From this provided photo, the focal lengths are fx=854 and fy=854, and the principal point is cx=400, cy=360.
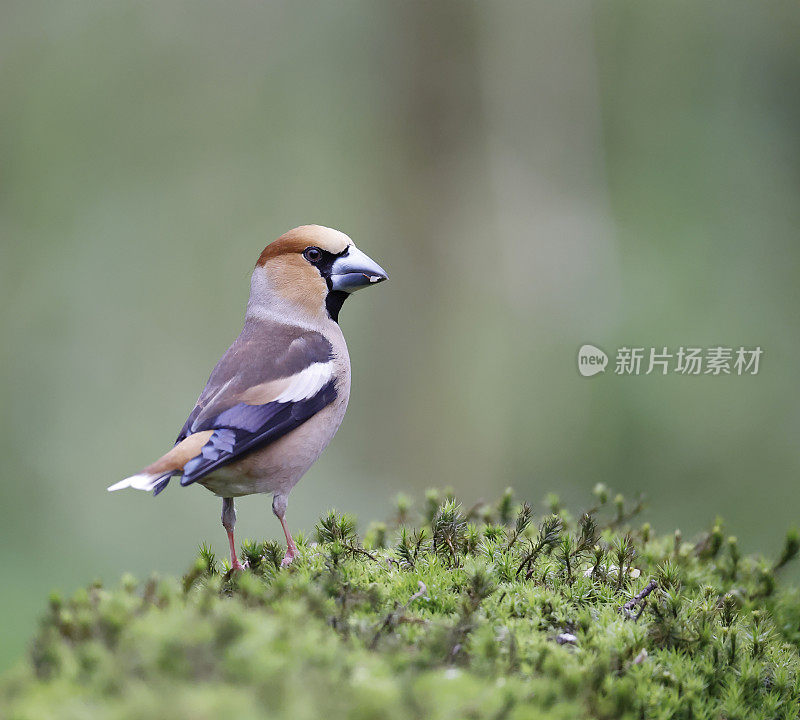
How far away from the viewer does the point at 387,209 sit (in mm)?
11836

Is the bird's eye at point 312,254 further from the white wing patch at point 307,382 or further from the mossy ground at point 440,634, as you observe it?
the mossy ground at point 440,634

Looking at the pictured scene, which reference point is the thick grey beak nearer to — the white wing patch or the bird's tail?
the white wing patch

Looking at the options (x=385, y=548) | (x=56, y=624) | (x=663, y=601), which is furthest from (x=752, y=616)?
(x=56, y=624)

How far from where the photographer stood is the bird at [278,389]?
3.77 metres

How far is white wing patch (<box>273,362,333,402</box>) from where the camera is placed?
417 centimetres

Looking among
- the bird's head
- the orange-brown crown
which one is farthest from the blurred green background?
the orange-brown crown

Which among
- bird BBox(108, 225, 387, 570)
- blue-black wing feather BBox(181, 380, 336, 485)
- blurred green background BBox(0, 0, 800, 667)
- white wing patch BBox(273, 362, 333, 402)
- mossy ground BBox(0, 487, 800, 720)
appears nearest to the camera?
mossy ground BBox(0, 487, 800, 720)

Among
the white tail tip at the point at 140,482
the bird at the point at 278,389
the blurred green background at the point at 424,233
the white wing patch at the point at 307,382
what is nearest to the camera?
the white tail tip at the point at 140,482

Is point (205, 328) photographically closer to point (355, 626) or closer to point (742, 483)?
point (742, 483)

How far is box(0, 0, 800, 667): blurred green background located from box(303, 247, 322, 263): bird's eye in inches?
228

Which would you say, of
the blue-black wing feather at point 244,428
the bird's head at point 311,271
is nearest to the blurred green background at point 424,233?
the bird's head at point 311,271

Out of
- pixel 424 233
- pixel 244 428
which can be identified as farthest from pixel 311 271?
pixel 424 233

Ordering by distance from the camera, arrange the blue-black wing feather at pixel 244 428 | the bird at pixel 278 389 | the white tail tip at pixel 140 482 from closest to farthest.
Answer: the white tail tip at pixel 140 482, the blue-black wing feather at pixel 244 428, the bird at pixel 278 389

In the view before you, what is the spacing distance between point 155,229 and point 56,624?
392 inches
